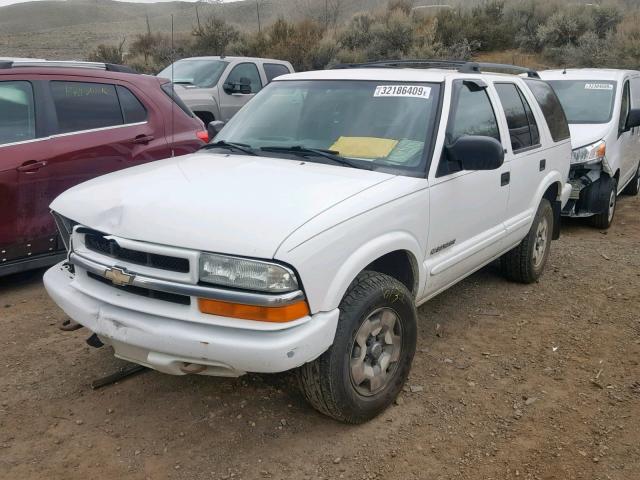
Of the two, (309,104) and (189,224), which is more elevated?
(309,104)

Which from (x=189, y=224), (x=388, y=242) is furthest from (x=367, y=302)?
(x=189, y=224)

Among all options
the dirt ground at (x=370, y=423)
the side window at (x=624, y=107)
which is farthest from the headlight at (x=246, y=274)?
the side window at (x=624, y=107)

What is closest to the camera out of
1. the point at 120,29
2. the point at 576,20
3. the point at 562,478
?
the point at 562,478

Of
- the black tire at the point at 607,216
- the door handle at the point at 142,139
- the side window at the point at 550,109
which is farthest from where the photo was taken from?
the black tire at the point at 607,216

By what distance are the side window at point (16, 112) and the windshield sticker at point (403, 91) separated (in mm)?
2869

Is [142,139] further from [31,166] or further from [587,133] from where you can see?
[587,133]

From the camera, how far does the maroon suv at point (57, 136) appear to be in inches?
186

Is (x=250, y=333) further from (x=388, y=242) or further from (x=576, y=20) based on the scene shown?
(x=576, y=20)

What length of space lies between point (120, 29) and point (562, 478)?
182 ft

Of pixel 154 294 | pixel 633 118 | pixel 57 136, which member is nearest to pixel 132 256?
pixel 154 294

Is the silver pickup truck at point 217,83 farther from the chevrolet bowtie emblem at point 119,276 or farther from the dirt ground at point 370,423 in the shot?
the chevrolet bowtie emblem at point 119,276

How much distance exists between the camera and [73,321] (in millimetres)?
3135

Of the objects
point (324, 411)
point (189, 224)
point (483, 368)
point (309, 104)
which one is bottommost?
point (483, 368)

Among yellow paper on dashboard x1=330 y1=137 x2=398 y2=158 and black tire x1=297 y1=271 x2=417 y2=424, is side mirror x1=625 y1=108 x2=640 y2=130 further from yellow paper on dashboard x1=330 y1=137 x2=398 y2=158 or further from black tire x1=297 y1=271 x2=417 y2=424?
black tire x1=297 y1=271 x2=417 y2=424
